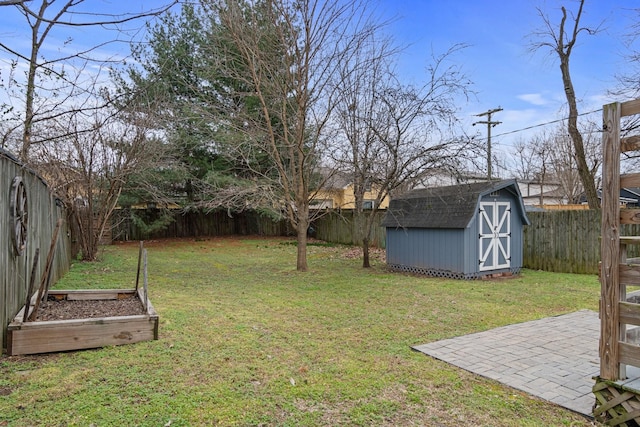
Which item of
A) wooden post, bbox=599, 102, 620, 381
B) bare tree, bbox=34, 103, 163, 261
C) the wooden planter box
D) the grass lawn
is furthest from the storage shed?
bare tree, bbox=34, 103, 163, 261

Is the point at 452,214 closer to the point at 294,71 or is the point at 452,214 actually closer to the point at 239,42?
the point at 294,71

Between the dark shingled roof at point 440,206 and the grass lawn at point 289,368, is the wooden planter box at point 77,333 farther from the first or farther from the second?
the dark shingled roof at point 440,206

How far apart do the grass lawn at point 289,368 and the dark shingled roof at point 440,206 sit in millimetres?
1937

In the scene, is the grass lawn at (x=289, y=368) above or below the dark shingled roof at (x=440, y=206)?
below

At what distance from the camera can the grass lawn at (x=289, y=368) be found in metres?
2.70

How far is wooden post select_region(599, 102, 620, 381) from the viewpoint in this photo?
2564 millimetres

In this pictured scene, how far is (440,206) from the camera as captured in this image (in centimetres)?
933

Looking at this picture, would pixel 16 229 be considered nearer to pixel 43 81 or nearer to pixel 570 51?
pixel 43 81

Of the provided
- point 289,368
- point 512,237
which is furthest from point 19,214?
point 512,237

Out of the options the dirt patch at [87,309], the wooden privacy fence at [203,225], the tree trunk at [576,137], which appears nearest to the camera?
the dirt patch at [87,309]

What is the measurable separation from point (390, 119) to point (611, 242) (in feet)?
22.6

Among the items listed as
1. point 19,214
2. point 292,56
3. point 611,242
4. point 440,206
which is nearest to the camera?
point 611,242

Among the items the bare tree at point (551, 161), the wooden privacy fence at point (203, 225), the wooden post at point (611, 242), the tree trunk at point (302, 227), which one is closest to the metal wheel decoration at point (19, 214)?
the wooden post at point (611, 242)

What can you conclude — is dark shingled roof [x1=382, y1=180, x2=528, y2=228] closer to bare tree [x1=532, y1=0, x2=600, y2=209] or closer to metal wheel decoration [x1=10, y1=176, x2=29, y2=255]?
bare tree [x1=532, y1=0, x2=600, y2=209]
